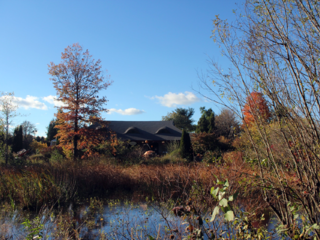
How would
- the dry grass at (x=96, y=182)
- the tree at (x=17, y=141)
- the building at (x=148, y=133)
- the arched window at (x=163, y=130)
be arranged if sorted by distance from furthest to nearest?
the tree at (x=17, y=141) → the arched window at (x=163, y=130) → the building at (x=148, y=133) → the dry grass at (x=96, y=182)

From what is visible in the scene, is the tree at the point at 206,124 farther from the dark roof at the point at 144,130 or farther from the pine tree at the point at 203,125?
the dark roof at the point at 144,130

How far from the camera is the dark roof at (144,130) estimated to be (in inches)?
1030

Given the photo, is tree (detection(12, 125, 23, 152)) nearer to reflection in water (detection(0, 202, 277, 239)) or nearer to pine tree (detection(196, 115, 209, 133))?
pine tree (detection(196, 115, 209, 133))

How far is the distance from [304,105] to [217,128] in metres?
31.3

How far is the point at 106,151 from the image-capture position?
1623 centimetres

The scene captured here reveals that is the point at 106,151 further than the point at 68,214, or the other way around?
the point at 106,151

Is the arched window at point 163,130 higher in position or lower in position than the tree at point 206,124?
lower

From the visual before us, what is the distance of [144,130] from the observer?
92.0 ft

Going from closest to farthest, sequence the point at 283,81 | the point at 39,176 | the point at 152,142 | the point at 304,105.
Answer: the point at 304,105, the point at 283,81, the point at 39,176, the point at 152,142

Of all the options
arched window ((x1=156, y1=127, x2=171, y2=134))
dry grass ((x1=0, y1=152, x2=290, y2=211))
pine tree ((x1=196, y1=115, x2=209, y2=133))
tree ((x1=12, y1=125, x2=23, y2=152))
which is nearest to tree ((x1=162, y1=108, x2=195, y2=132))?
pine tree ((x1=196, y1=115, x2=209, y2=133))

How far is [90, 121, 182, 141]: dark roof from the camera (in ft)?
85.9

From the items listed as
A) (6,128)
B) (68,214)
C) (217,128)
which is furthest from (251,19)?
(217,128)

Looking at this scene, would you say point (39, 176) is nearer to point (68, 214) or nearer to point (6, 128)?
point (68, 214)

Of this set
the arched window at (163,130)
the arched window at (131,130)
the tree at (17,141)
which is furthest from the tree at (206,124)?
the tree at (17,141)
